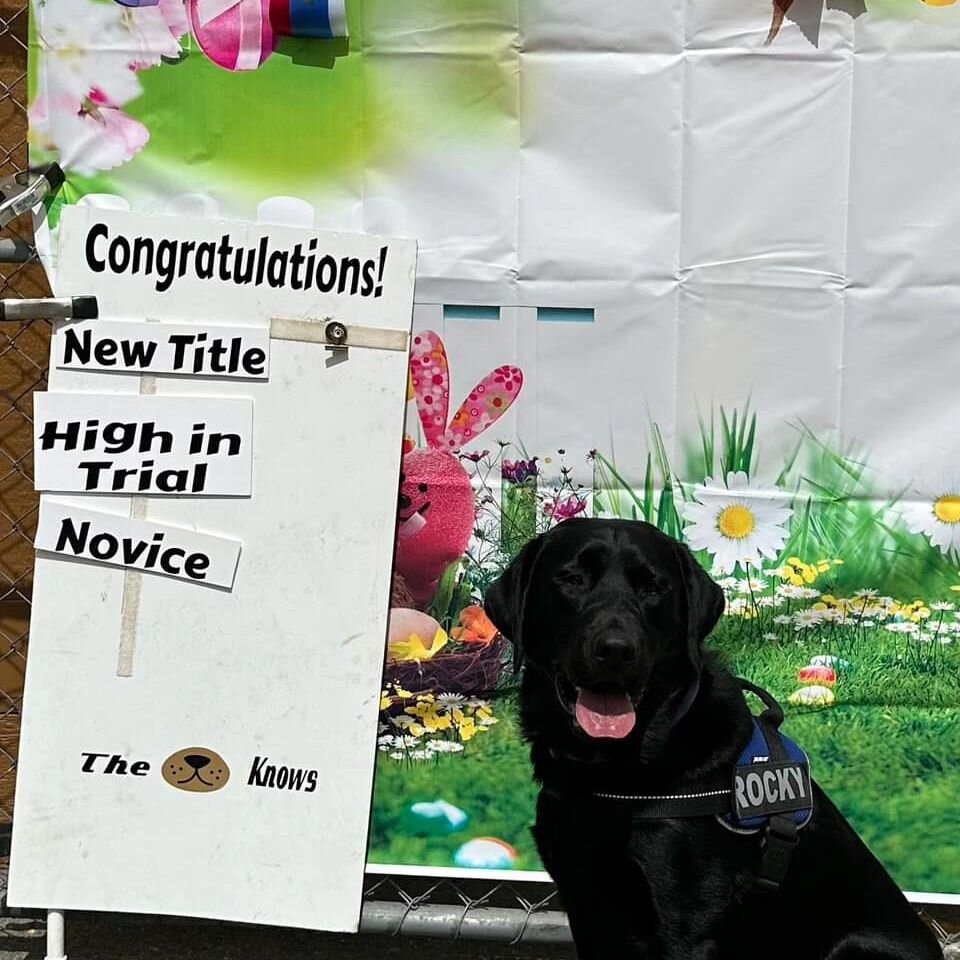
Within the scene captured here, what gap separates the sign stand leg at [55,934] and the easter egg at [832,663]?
1963 millimetres

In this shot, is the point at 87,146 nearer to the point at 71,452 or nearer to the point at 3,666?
the point at 71,452

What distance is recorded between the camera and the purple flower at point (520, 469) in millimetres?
3090

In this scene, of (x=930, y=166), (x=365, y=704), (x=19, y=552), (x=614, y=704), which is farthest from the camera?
(x=19, y=552)

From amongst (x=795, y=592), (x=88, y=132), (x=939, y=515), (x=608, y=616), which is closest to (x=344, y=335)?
(x=608, y=616)

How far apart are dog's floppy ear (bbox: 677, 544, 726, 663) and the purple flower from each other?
55 centimetres

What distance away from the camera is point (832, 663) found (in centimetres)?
308

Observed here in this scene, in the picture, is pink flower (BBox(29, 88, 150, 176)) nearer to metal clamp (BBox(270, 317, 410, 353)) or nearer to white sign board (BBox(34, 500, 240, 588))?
metal clamp (BBox(270, 317, 410, 353))

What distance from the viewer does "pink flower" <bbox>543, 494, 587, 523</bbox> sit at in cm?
309

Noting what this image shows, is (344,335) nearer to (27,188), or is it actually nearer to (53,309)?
(53,309)

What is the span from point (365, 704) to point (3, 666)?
54.0 inches

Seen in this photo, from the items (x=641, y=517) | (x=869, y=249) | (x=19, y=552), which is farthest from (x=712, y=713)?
(x=19, y=552)

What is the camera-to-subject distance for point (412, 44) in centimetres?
298

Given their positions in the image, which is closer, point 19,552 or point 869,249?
point 869,249

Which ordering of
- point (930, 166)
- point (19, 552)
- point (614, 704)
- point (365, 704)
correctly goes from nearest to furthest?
point (614, 704) → point (365, 704) → point (930, 166) → point (19, 552)
